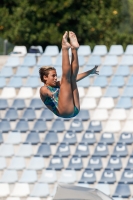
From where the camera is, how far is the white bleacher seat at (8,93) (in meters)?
17.1

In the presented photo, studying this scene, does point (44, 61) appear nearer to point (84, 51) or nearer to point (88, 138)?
point (84, 51)

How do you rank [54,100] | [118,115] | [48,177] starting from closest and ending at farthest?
1. [54,100]
2. [48,177]
3. [118,115]

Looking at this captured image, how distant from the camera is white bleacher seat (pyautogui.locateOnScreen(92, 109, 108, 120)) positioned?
53.8 feet

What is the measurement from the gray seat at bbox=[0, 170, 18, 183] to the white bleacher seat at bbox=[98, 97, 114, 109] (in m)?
2.36

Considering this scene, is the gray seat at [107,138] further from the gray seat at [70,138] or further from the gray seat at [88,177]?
the gray seat at [88,177]

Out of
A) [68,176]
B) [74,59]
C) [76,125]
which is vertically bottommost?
[68,176]

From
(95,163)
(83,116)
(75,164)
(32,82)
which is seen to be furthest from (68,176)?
(32,82)

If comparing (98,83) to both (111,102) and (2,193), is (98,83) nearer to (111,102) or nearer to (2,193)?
(111,102)

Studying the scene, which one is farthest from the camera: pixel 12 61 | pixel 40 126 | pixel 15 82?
pixel 12 61

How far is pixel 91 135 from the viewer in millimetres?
16031

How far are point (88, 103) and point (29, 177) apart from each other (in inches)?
85.0

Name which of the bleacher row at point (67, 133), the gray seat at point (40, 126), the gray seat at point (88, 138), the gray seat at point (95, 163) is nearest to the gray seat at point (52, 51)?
the bleacher row at point (67, 133)

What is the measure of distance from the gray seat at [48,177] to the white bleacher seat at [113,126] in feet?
4.84

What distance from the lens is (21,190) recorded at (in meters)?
15.4
